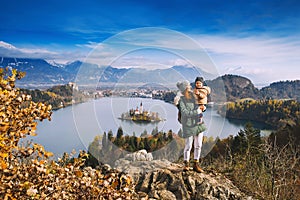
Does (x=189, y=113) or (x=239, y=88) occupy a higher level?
(x=239, y=88)

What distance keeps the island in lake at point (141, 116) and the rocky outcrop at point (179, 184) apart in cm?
104

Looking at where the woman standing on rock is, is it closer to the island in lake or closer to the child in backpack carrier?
the child in backpack carrier

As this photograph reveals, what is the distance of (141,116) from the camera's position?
6.30 metres

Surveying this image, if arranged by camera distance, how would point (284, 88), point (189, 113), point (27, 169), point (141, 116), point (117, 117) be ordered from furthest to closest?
point (284, 88) < point (141, 116) < point (117, 117) < point (189, 113) < point (27, 169)

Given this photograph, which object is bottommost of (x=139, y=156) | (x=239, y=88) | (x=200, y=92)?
(x=139, y=156)

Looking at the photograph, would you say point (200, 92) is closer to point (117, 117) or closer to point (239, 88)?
point (117, 117)

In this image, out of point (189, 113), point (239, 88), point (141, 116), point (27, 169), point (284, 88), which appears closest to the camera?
point (27, 169)

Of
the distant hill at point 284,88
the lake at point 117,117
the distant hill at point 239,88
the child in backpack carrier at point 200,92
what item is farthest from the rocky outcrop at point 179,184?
the distant hill at point 284,88

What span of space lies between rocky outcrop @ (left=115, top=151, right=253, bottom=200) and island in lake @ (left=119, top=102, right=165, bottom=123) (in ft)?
3.40

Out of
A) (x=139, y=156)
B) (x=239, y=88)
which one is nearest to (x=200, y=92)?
(x=139, y=156)

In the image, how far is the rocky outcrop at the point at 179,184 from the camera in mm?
5316

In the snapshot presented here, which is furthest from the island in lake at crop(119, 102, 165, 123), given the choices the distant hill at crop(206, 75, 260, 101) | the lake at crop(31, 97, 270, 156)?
the distant hill at crop(206, 75, 260, 101)

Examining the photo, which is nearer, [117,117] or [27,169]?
[27,169]

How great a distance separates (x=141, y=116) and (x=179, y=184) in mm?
1720
